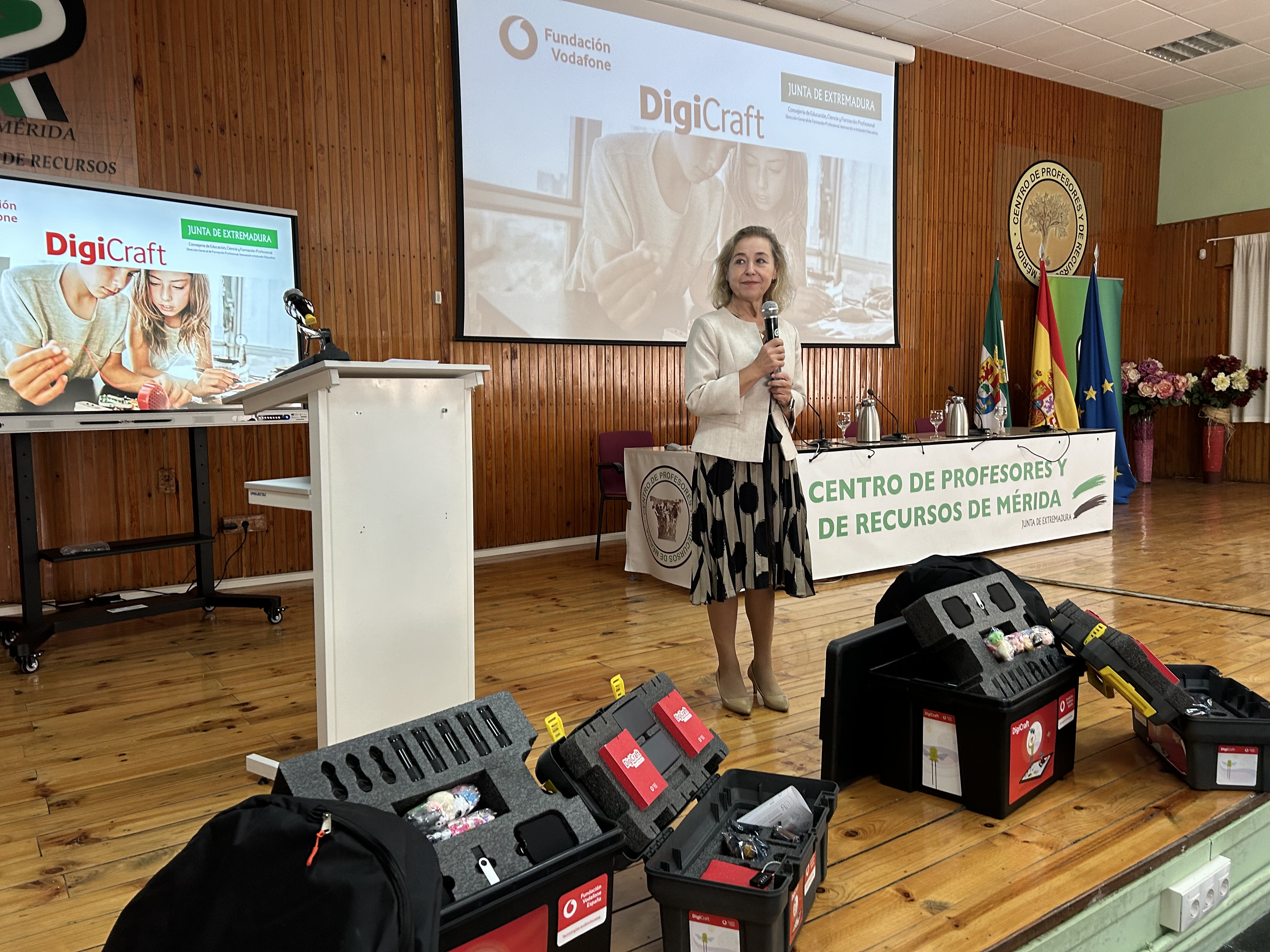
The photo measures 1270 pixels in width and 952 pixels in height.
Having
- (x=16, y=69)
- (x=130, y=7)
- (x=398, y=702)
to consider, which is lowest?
(x=398, y=702)

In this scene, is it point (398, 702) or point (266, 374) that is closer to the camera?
point (398, 702)

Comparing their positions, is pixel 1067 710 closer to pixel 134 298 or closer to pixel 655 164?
pixel 134 298

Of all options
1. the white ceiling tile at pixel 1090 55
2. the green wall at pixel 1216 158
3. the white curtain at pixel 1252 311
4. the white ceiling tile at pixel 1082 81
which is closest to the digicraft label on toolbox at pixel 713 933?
the white ceiling tile at pixel 1090 55

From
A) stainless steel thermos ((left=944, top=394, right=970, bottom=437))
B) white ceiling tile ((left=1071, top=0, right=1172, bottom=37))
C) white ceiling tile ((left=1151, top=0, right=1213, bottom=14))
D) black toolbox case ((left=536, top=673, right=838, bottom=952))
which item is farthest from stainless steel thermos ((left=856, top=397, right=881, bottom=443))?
white ceiling tile ((left=1151, top=0, right=1213, bottom=14))

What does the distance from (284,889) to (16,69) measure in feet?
14.5

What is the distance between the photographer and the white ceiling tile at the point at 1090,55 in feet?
24.0

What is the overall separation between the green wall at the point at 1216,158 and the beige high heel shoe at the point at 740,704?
877cm

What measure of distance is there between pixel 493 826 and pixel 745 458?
1.50m

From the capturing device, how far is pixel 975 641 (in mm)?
2041

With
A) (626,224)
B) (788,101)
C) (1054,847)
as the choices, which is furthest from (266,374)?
(788,101)

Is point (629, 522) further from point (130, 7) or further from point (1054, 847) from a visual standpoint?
point (130, 7)

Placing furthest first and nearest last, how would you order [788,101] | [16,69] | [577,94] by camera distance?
[788,101], [577,94], [16,69]

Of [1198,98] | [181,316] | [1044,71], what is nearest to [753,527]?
[181,316]

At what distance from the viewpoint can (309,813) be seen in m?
1.09
